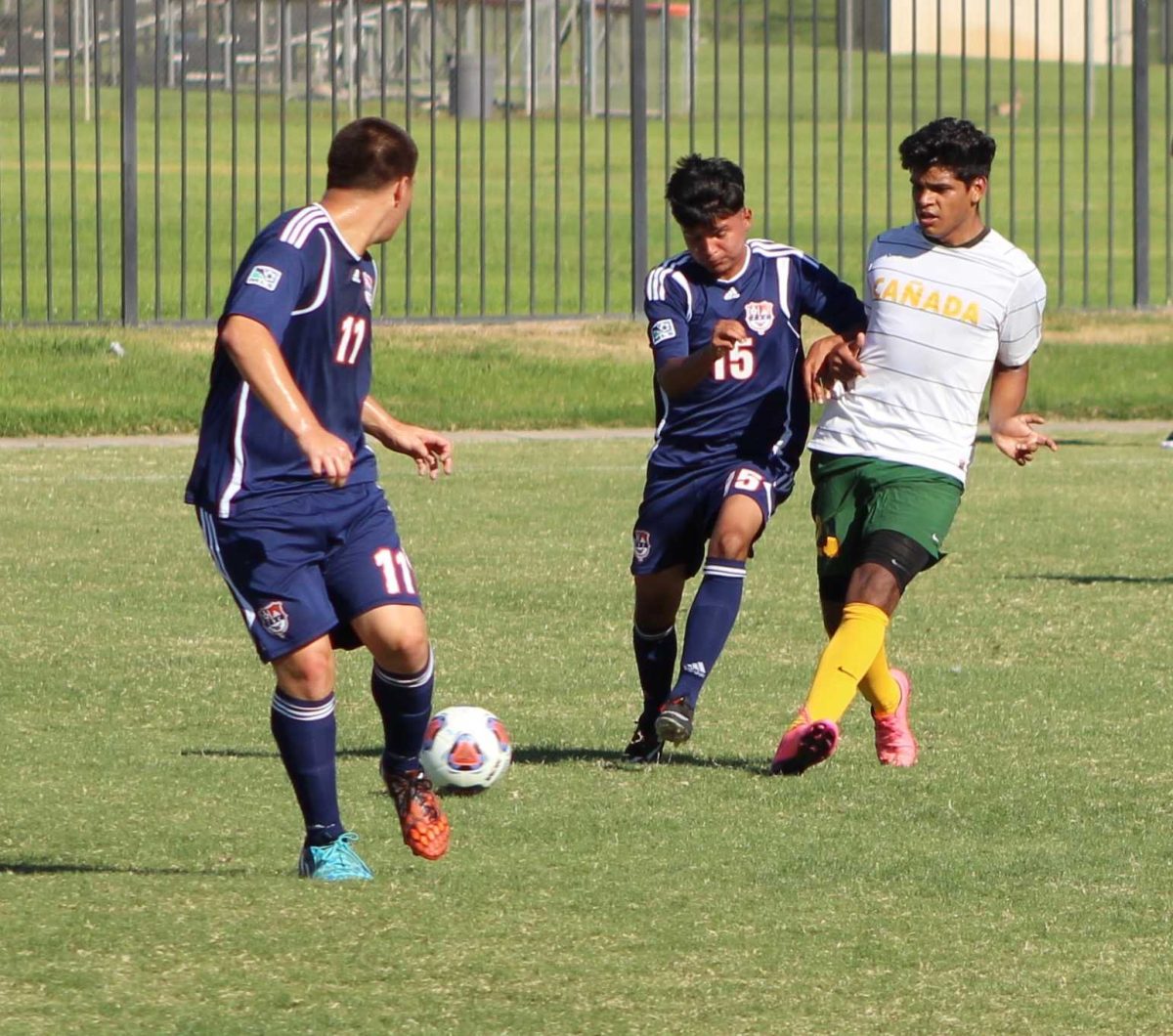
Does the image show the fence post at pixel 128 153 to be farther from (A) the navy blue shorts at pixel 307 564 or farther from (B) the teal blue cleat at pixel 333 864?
(B) the teal blue cleat at pixel 333 864

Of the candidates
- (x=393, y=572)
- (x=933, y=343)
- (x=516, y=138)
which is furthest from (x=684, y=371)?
(x=516, y=138)

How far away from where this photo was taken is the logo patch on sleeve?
7.25 metres

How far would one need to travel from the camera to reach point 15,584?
10555 millimetres

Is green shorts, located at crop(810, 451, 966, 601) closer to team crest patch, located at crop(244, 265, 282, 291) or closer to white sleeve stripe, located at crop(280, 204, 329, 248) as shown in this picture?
white sleeve stripe, located at crop(280, 204, 329, 248)

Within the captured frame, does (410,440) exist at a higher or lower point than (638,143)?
lower

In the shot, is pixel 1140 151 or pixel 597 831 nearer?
pixel 597 831

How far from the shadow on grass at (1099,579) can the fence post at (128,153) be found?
9.08 m

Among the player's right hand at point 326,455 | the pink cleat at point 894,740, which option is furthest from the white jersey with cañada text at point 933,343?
the player's right hand at point 326,455

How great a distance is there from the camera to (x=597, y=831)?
21.0 feet

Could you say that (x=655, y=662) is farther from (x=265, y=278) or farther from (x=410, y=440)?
(x=265, y=278)

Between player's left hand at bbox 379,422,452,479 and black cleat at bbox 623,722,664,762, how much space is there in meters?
1.54

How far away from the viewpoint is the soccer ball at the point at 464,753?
6613 mm

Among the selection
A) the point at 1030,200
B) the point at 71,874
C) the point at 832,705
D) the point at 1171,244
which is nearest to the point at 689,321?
the point at 832,705

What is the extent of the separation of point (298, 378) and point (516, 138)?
39.8 meters
